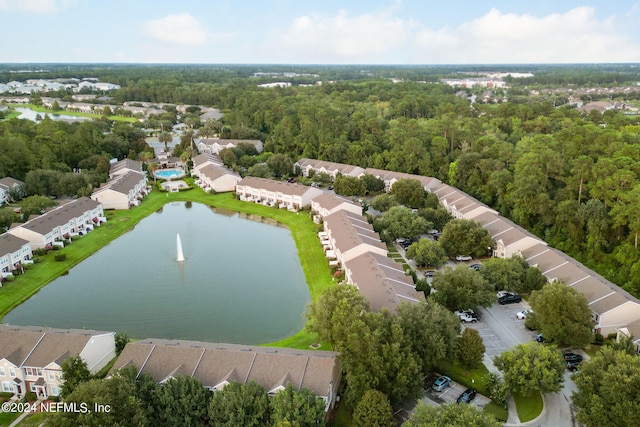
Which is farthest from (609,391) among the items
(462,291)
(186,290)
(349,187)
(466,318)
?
(349,187)

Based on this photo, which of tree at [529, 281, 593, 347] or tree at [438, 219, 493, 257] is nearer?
tree at [529, 281, 593, 347]

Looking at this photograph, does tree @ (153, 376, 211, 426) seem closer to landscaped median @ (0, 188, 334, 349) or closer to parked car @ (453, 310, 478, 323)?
landscaped median @ (0, 188, 334, 349)

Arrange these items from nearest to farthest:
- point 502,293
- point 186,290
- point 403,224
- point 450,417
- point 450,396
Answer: point 450,417
point 450,396
point 502,293
point 186,290
point 403,224

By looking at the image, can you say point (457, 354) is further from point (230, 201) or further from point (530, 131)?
point (530, 131)

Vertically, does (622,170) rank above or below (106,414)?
above

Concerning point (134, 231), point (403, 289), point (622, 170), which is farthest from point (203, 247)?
point (622, 170)

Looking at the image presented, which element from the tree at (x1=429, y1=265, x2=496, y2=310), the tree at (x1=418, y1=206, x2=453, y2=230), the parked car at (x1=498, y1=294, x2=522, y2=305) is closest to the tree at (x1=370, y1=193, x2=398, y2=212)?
the tree at (x1=418, y1=206, x2=453, y2=230)

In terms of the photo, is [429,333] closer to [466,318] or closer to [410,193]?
[466,318]
